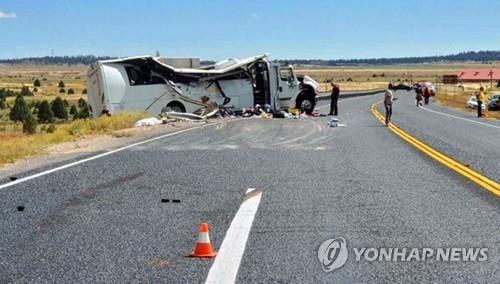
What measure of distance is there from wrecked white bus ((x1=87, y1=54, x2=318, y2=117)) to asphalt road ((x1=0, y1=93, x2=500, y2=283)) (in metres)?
15.9

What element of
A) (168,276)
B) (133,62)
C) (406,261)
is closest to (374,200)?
(406,261)

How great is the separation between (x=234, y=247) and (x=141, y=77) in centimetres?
2468

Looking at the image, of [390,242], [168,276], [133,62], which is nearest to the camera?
[168,276]

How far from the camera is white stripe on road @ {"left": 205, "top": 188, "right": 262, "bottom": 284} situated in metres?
4.98

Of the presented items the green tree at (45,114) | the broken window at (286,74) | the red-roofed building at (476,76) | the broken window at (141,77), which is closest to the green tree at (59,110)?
the green tree at (45,114)

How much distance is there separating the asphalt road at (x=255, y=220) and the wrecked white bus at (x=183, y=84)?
627 inches

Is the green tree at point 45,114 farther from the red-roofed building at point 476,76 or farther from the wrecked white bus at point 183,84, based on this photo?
the red-roofed building at point 476,76

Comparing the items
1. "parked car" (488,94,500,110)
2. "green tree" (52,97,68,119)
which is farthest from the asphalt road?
"green tree" (52,97,68,119)

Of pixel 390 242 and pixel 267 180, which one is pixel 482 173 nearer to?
pixel 267 180

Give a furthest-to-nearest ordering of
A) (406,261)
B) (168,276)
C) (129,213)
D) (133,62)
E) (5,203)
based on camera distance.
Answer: (133,62), (5,203), (129,213), (406,261), (168,276)

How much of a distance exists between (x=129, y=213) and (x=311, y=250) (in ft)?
8.21

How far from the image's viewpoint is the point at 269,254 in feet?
18.5

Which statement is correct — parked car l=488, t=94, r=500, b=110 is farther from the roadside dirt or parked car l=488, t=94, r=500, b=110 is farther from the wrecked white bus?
the roadside dirt

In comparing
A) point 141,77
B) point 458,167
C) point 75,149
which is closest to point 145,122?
point 141,77
